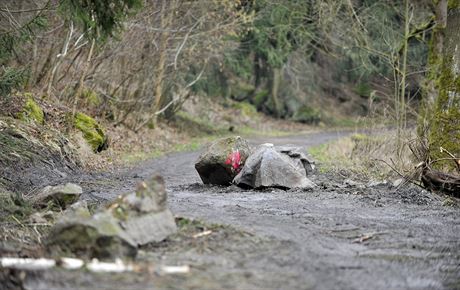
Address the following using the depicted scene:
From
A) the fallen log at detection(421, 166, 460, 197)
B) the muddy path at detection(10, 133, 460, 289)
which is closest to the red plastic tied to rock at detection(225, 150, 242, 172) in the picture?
the muddy path at detection(10, 133, 460, 289)

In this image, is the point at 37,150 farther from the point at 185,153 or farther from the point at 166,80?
the point at 166,80

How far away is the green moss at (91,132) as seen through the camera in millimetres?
16188

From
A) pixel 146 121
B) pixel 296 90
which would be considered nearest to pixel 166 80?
pixel 146 121

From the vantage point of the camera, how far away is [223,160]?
1117 centimetres

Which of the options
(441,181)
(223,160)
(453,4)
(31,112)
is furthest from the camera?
(31,112)

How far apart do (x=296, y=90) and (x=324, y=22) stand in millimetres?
18538

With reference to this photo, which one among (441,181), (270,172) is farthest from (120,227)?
(441,181)

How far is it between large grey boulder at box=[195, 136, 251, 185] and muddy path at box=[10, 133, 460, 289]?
96cm

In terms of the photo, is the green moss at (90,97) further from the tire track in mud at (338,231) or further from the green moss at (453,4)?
the green moss at (453,4)

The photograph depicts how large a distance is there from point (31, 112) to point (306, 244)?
379 inches

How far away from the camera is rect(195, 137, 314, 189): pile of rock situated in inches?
415

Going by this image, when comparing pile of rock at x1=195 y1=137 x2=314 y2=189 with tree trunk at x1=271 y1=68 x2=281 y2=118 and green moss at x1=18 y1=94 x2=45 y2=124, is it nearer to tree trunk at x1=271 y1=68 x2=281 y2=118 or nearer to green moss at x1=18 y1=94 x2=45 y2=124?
green moss at x1=18 y1=94 x2=45 y2=124

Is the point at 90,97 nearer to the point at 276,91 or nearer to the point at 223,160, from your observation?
the point at 223,160

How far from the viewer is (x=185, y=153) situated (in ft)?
65.8
